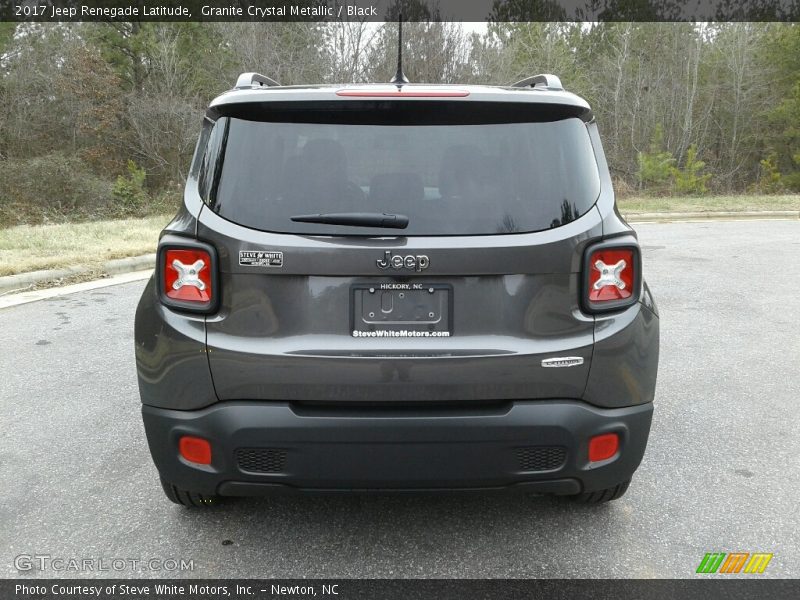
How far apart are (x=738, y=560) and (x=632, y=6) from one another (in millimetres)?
36757

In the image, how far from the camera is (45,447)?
373 centimetres

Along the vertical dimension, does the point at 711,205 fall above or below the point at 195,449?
below

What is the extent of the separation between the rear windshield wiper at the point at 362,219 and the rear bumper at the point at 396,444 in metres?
0.62

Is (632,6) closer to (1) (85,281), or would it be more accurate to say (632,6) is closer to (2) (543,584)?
(1) (85,281)

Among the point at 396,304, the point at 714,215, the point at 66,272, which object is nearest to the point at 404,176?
the point at 396,304

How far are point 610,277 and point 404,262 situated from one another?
74cm

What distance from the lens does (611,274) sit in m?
2.47

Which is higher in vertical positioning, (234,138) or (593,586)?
(234,138)

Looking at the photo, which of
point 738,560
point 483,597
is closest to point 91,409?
point 483,597

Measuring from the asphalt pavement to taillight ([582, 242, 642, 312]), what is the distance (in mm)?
859

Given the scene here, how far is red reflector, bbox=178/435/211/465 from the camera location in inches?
95.5

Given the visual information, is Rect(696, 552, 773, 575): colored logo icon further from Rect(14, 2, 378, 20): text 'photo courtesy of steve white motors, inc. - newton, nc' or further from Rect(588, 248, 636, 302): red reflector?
Rect(14, 2, 378, 20): text 'photo courtesy of steve white motors, inc. - newton, nc'

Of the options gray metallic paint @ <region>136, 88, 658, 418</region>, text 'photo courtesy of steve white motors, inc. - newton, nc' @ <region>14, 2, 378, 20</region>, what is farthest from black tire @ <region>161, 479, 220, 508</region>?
text 'photo courtesy of steve white motors, inc. - newton, nc' @ <region>14, 2, 378, 20</region>

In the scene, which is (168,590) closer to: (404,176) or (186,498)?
(186,498)
